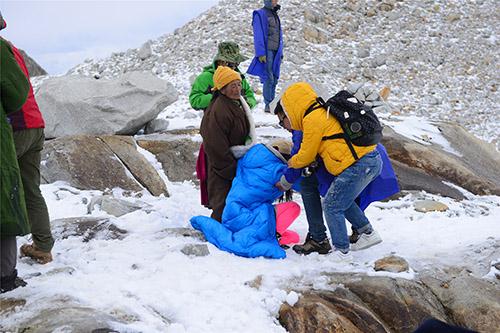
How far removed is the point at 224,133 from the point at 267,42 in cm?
555

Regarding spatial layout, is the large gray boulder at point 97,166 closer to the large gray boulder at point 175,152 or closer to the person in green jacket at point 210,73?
the large gray boulder at point 175,152

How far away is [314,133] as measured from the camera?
496 cm

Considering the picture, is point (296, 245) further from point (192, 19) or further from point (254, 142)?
point (192, 19)

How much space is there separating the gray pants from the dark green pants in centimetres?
56

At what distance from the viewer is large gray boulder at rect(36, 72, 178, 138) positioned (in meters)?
9.69

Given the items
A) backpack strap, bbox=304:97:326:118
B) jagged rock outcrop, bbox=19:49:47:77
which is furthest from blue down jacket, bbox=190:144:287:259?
jagged rock outcrop, bbox=19:49:47:77

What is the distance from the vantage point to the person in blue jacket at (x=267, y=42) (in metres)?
10.7

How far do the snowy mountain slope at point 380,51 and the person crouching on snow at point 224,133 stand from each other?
34.9 ft

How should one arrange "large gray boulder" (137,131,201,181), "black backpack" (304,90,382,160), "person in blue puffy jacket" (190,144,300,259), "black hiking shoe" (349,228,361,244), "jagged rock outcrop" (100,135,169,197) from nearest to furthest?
"black backpack" (304,90,382,160)
"person in blue puffy jacket" (190,144,300,259)
"black hiking shoe" (349,228,361,244)
"jagged rock outcrop" (100,135,169,197)
"large gray boulder" (137,131,201,181)

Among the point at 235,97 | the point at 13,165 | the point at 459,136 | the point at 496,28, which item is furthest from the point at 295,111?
the point at 496,28

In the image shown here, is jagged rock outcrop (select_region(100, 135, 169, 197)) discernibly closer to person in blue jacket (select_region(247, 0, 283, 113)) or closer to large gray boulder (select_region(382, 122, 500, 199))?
person in blue jacket (select_region(247, 0, 283, 113))

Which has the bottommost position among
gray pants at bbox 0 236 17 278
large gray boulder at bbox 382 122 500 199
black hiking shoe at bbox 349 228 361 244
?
large gray boulder at bbox 382 122 500 199

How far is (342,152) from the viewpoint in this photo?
5.02 m

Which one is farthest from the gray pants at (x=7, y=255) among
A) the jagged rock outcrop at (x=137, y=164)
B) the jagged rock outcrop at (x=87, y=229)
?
the jagged rock outcrop at (x=137, y=164)
